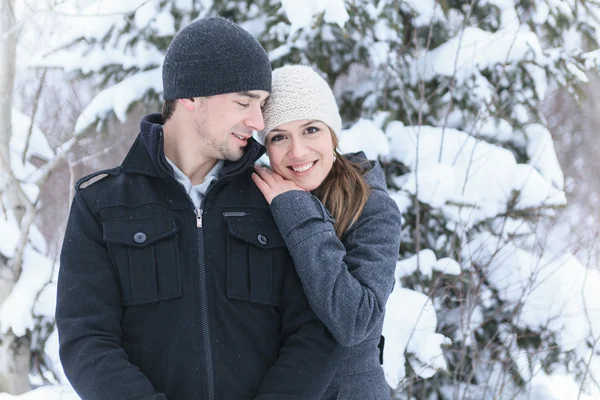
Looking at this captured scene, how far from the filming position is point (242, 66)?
1960mm

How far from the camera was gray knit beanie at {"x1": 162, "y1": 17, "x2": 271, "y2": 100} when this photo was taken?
1.94 metres

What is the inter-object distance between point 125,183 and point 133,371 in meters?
0.60

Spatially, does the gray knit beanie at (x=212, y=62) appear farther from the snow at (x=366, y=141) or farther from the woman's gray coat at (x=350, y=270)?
the snow at (x=366, y=141)

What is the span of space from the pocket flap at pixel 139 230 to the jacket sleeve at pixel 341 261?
1.20 ft

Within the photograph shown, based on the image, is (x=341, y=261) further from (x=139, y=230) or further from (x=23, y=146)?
(x=23, y=146)

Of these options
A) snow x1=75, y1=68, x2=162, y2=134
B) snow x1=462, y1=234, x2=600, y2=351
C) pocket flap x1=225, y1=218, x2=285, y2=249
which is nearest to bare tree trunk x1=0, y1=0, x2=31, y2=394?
snow x1=75, y1=68, x2=162, y2=134

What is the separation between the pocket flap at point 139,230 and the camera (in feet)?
5.87

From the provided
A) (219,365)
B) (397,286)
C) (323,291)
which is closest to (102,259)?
(219,365)

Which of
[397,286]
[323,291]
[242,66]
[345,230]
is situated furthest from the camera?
[397,286]

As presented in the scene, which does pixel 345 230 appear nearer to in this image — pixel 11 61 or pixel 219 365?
pixel 219 365

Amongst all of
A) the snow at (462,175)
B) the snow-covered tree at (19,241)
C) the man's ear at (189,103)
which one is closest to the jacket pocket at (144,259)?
the man's ear at (189,103)

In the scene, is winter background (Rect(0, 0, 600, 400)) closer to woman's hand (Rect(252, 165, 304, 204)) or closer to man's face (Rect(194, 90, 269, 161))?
woman's hand (Rect(252, 165, 304, 204))

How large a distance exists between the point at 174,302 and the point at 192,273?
0.10m

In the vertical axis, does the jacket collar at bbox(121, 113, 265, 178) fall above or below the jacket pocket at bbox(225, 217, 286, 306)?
above
